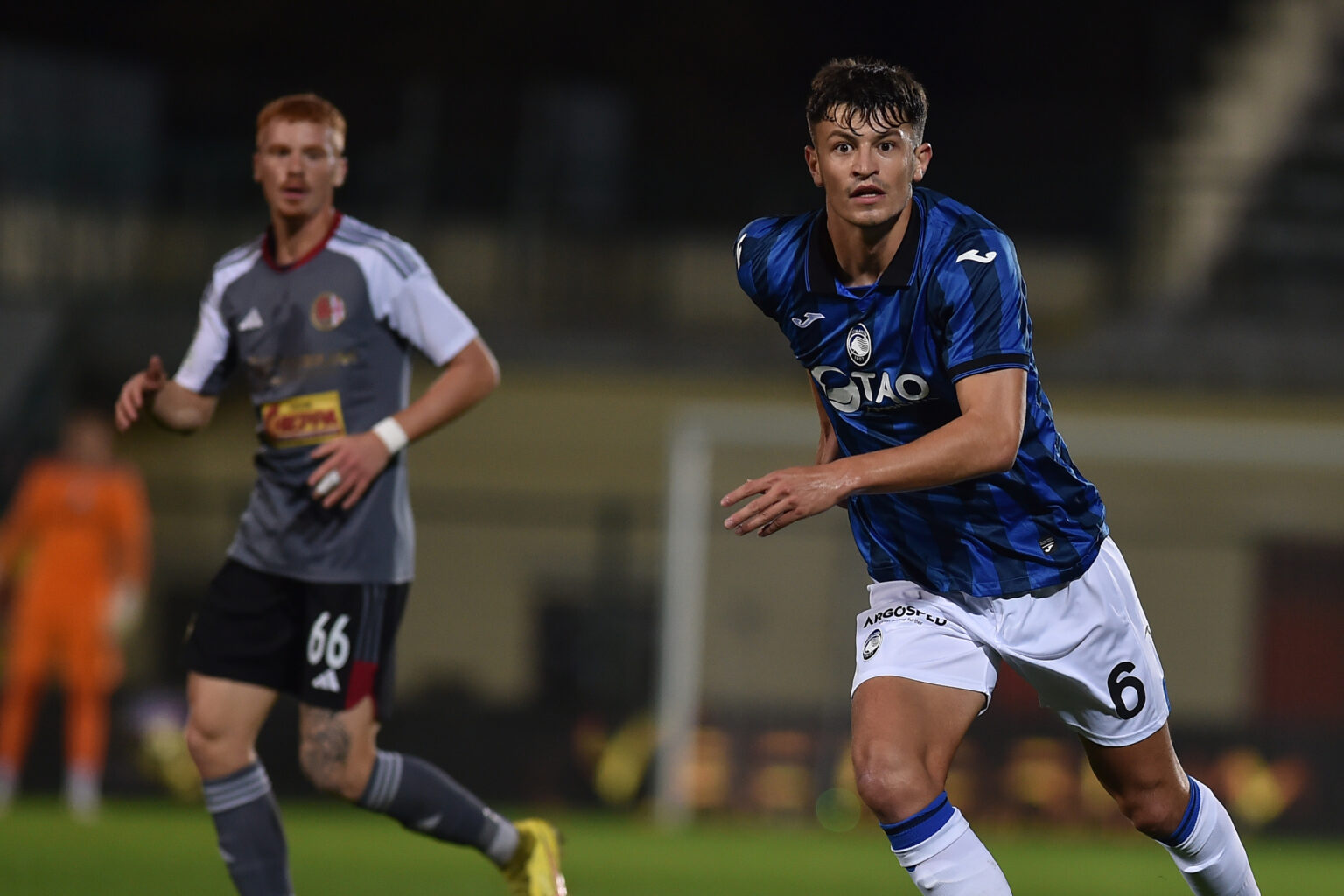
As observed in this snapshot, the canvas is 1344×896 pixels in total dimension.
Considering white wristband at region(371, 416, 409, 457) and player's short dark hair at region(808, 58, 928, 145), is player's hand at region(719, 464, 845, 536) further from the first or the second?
white wristband at region(371, 416, 409, 457)

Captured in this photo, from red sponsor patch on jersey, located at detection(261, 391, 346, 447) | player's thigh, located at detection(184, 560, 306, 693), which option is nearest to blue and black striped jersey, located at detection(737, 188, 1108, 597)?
red sponsor patch on jersey, located at detection(261, 391, 346, 447)

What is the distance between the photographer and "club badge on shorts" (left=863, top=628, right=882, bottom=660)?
387 centimetres

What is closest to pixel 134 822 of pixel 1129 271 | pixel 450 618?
pixel 450 618

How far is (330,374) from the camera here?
476cm

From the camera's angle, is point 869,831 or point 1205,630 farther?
point 1205,630

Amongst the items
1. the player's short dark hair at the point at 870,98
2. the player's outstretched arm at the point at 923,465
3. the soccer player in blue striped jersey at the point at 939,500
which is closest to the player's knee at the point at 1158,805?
the soccer player in blue striped jersey at the point at 939,500

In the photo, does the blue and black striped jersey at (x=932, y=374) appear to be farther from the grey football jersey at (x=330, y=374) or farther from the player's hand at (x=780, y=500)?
the grey football jersey at (x=330, y=374)

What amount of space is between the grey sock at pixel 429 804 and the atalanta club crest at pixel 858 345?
172cm

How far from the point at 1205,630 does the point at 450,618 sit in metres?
5.72

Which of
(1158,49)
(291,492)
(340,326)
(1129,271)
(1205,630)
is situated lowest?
(1205,630)

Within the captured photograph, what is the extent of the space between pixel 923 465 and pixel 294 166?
6.99 ft

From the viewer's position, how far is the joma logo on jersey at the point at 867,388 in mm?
3752

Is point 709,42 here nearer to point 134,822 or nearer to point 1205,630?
point 1205,630

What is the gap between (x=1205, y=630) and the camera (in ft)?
43.4
